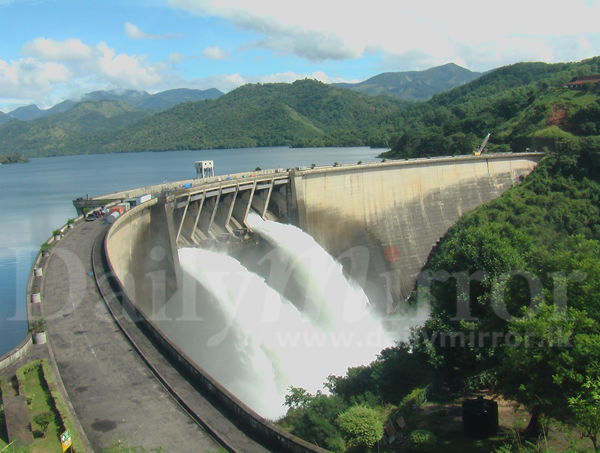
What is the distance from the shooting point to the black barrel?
13.7 metres

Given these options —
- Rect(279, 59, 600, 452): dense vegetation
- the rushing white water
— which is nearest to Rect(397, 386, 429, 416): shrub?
Rect(279, 59, 600, 452): dense vegetation

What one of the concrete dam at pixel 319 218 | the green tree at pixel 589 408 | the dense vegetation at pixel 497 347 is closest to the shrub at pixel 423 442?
the dense vegetation at pixel 497 347

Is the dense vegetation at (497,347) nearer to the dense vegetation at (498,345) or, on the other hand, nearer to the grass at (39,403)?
the dense vegetation at (498,345)

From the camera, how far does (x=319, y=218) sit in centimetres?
3622

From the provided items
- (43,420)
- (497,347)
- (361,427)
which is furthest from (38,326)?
(497,347)

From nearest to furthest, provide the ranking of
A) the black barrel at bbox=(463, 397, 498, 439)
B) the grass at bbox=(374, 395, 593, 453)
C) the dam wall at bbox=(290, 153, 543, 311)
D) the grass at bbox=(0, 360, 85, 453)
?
the grass at bbox=(0, 360, 85, 453), the grass at bbox=(374, 395, 593, 453), the black barrel at bbox=(463, 397, 498, 439), the dam wall at bbox=(290, 153, 543, 311)

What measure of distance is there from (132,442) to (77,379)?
11.2ft

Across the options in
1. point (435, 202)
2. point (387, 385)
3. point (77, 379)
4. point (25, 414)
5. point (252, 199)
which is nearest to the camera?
point (25, 414)

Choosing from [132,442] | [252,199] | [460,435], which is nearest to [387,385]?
[460,435]

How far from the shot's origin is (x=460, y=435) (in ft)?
46.6

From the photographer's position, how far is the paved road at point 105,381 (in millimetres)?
11109

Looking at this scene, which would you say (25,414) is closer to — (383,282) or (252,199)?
(252,199)

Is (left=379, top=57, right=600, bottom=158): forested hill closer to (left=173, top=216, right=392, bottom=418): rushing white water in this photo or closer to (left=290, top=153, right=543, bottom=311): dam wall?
(left=290, top=153, right=543, bottom=311): dam wall

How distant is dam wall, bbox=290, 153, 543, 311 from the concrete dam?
0.08 metres
